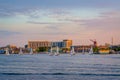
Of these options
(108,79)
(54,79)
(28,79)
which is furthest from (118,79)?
(28,79)

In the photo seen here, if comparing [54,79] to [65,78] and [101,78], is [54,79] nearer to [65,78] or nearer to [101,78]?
[65,78]

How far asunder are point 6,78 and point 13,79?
154 cm

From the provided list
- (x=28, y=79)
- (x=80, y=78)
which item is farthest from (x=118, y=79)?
(x=28, y=79)

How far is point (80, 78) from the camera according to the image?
48.9 metres

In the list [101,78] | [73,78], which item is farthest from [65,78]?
[101,78]

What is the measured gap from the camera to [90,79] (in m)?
47.5

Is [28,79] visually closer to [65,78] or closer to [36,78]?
[36,78]

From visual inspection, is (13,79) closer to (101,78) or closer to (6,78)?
(6,78)

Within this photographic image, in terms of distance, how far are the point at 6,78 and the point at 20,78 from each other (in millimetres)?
1742

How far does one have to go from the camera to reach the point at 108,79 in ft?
156

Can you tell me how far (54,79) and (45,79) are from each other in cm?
110

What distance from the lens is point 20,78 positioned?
160ft

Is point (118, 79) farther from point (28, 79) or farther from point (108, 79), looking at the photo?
point (28, 79)

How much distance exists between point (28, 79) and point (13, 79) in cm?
184
